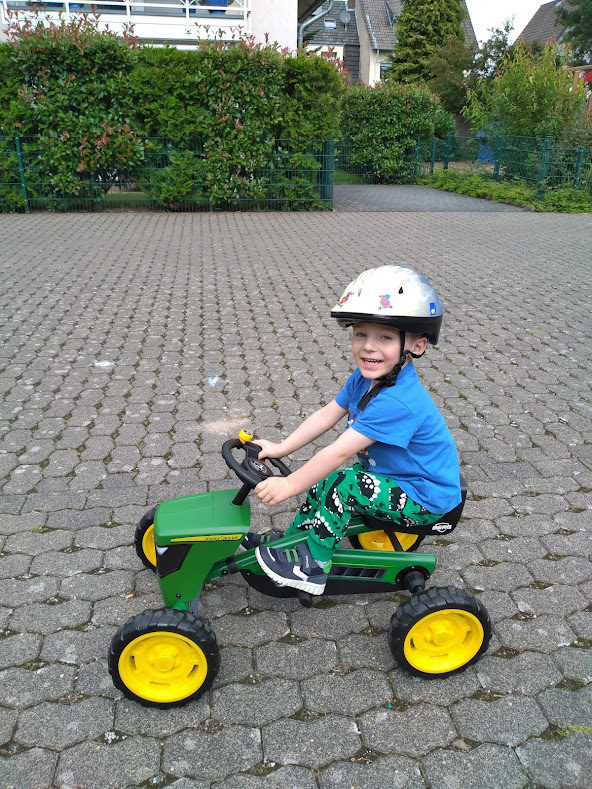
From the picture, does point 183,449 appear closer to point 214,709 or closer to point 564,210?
point 214,709

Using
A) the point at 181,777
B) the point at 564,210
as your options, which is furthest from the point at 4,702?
the point at 564,210

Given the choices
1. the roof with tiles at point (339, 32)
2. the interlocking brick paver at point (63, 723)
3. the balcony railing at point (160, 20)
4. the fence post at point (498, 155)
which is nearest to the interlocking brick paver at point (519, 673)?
the interlocking brick paver at point (63, 723)

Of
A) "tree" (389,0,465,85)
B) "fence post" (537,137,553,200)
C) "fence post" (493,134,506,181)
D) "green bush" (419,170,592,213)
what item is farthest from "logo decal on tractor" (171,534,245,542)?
"tree" (389,0,465,85)

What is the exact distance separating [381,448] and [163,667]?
A: 1.08 m

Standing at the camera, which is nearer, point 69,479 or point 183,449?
point 69,479

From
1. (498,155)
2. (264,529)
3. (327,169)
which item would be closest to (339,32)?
(498,155)

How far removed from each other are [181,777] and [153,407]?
2.79 meters

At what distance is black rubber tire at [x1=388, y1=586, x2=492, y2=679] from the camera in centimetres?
223

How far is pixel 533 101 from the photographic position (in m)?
16.1

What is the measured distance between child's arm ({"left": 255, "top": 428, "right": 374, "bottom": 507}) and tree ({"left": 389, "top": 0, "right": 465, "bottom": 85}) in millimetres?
33930

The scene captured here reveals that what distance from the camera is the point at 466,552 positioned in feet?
9.87

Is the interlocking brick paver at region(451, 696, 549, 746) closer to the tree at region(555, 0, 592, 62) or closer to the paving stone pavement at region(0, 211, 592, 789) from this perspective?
the paving stone pavement at region(0, 211, 592, 789)

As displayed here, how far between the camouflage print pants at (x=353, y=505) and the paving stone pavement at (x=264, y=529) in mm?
456

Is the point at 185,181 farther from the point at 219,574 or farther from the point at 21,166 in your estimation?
the point at 219,574
